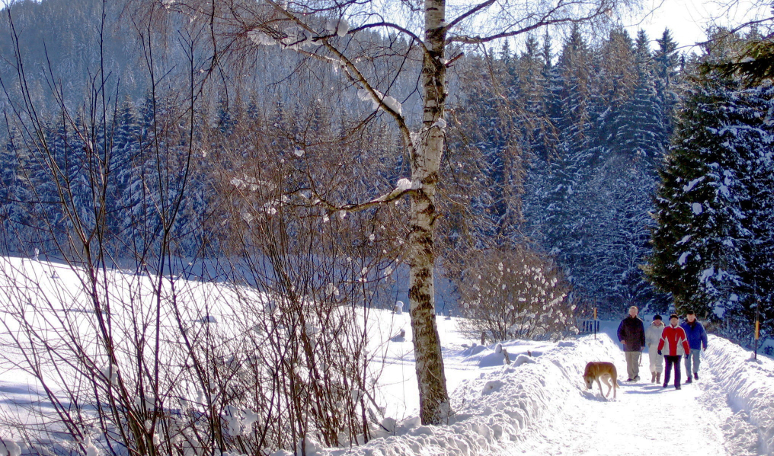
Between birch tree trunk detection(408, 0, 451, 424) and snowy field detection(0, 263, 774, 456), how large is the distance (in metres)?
0.26

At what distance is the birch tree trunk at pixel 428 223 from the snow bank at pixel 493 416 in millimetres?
366

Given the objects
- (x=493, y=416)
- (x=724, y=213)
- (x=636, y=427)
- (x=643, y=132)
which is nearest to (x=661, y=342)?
(x=636, y=427)

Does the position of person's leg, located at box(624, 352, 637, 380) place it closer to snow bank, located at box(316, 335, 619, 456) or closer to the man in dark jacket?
the man in dark jacket

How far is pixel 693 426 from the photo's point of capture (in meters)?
6.30

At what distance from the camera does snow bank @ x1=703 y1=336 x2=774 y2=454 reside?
5.59 m

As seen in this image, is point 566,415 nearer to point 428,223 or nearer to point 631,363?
point 428,223

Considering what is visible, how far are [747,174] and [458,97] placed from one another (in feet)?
64.2

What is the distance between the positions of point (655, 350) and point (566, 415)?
18.4ft

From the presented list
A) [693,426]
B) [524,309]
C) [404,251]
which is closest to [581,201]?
[524,309]

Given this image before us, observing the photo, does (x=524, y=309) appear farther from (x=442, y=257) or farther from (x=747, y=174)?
(x=442, y=257)

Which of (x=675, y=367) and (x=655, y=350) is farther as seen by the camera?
(x=655, y=350)

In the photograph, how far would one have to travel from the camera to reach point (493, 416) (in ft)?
18.1

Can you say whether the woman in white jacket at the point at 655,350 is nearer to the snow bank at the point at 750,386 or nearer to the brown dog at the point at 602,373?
the snow bank at the point at 750,386

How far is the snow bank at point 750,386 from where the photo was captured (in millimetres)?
5594
